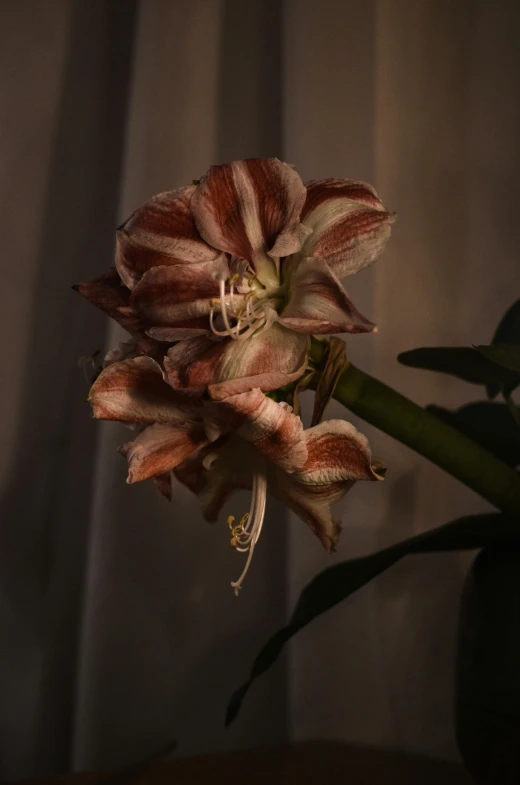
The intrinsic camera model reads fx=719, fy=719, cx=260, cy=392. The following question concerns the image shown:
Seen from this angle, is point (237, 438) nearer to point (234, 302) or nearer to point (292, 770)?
point (234, 302)

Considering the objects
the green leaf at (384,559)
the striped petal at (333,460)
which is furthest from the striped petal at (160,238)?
the green leaf at (384,559)

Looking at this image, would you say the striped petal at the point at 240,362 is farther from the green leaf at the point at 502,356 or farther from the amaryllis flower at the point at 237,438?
the green leaf at the point at 502,356

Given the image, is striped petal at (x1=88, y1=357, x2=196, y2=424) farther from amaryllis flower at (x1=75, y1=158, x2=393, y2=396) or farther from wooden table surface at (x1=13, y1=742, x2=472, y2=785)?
wooden table surface at (x1=13, y1=742, x2=472, y2=785)

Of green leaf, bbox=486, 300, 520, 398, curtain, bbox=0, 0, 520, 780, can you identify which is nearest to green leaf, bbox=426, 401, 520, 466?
green leaf, bbox=486, 300, 520, 398

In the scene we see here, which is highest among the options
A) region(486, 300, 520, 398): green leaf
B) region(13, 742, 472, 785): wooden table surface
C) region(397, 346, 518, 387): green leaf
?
region(486, 300, 520, 398): green leaf

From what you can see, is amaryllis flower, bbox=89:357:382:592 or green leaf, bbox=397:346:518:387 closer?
amaryllis flower, bbox=89:357:382:592

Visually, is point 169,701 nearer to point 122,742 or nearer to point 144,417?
point 122,742

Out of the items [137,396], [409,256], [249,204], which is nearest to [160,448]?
[137,396]

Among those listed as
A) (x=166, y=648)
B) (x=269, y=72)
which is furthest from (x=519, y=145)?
(x=166, y=648)
